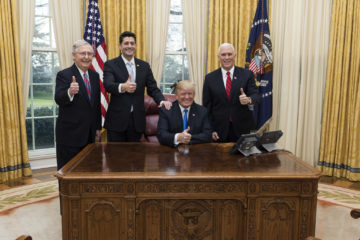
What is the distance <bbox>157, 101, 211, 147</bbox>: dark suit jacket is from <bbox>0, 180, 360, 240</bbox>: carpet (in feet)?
4.37

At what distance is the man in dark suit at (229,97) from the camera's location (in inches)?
142

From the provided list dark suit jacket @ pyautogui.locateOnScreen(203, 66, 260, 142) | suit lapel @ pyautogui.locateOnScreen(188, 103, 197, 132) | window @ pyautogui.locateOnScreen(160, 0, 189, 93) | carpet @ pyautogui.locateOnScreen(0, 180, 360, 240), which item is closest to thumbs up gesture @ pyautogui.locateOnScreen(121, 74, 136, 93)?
suit lapel @ pyautogui.locateOnScreen(188, 103, 197, 132)

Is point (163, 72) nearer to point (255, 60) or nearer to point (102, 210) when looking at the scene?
point (255, 60)

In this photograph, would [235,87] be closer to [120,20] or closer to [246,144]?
[246,144]

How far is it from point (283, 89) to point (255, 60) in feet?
2.36

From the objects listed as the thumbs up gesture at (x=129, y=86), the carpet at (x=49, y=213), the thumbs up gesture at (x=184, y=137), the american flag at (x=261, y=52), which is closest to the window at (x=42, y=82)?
the carpet at (x=49, y=213)

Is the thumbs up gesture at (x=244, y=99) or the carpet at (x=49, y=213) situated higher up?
the thumbs up gesture at (x=244, y=99)

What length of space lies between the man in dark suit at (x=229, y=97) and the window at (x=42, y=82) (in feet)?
9.42

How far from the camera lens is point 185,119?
10.6 feet

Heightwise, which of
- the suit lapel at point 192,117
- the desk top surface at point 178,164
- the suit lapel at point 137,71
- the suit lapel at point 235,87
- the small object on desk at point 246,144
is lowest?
the desk top surface at point 178,164

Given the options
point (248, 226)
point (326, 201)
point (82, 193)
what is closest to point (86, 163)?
point (82, 193)

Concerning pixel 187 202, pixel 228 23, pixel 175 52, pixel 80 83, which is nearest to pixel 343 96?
pixel 228 23

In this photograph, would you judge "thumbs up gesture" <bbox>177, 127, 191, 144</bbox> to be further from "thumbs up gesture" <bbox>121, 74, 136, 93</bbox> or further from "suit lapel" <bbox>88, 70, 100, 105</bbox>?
"suit lapel" <bbox>88, 70, 100, 105</bbox>

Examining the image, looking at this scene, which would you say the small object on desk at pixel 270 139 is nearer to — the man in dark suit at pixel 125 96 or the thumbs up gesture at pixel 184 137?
the thumbs up gesture at pixel 184 137
